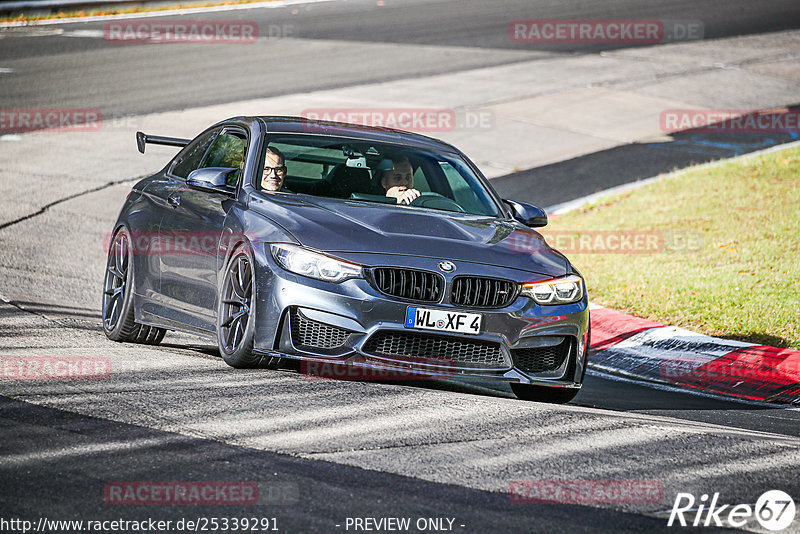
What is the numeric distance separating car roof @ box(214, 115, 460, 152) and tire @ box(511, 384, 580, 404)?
1892mm

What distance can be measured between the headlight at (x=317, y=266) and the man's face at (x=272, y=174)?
1.06 meters

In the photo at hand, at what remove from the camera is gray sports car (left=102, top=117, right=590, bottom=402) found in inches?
254

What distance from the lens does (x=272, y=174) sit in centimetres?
757

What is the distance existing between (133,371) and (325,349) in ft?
3.89

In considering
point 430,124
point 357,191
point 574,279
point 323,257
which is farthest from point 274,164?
point 430,124

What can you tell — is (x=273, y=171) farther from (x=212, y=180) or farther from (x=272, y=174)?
(x=212, y=180)

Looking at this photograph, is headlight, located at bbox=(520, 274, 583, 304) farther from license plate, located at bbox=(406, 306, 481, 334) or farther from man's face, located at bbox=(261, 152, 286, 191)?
man's face, located at bbox=(261, 152, 286, 191)

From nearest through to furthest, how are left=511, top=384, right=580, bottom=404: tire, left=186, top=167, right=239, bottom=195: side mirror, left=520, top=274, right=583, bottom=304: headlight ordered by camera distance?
left=520, top=274, right=583, bottom=304: headlight
left=511, top=384, right=580, bottom=404: tire
left=186, top=167, right=239, bottom=195: side mirror

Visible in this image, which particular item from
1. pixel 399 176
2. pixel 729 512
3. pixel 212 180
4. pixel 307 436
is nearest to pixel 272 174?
pixel 212 180

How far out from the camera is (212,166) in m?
8.28

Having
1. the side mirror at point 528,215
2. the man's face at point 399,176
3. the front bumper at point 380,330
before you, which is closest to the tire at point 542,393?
the front bumper at point 380,330

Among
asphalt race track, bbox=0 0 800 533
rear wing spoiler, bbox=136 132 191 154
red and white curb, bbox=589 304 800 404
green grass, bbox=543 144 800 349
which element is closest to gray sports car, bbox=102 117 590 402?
asphalt race track, bbox=0 0 800 533

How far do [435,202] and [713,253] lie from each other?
5.55 metres

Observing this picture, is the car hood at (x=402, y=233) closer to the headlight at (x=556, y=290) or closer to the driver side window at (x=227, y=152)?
the headlight at (x=556, y=290)
